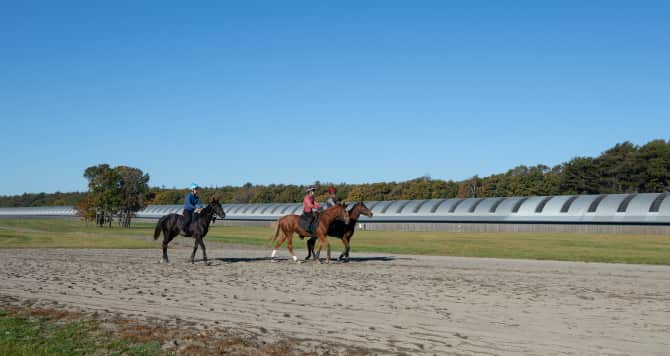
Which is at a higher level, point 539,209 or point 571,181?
point 571,181

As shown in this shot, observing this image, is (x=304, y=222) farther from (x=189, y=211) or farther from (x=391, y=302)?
(x=391, y=302)

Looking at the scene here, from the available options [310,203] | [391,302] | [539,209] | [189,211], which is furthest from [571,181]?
[391,302]

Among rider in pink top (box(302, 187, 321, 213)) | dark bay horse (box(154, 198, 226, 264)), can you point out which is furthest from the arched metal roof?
dark bay horse (box(154, 198, 226, 264))

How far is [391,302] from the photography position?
1397 centimetres

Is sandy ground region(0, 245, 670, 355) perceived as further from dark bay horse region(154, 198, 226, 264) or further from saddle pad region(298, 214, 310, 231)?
saddle pad region(298, 214, 310, 231)

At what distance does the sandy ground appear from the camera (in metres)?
9.94

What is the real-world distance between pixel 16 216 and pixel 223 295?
19257cm

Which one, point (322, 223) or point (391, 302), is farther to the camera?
point (322, 223)

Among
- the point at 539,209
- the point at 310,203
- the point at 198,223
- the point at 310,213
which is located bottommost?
the point at 198,223

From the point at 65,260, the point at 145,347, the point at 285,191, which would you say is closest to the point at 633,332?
the point at 145,347

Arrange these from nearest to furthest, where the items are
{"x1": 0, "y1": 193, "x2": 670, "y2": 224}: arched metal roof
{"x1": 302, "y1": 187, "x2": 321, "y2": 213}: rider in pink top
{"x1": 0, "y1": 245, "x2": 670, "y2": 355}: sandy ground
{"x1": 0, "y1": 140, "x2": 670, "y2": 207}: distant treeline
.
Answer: {"x1": 0, "y1": 245, "x2": 670, "y2": 355}: sandy ground < {"x1": 302, "y1": 187, "x2": 321, "y2": 213}: rider in pink top < {"x1": 0, "y1": 193, "x2": 670, "y2": 224}: arched metal roof < {"x1": 0, "y1": 140, "x2": 670, "y2": 207}: distant treeline

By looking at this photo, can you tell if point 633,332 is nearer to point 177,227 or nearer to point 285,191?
point 177,227

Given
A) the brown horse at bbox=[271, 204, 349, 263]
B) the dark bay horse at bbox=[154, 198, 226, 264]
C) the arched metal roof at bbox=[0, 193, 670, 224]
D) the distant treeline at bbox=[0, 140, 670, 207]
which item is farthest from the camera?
the distant treeline at bbox=[0, 140, 670, 207]

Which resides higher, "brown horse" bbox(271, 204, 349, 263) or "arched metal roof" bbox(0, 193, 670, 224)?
"arched metal roof" bbox(0, 193, 670, 224)
